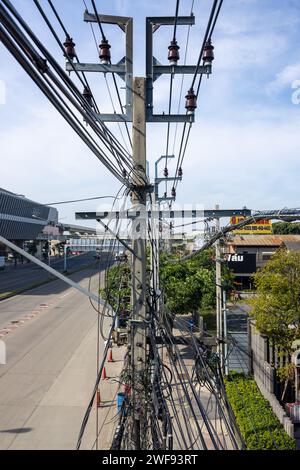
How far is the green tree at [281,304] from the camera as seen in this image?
10.6 m

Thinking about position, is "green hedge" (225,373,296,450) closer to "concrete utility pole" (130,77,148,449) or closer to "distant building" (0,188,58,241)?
"concrete utility pole" (130,77,148,449)

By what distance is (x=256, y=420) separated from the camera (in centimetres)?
831

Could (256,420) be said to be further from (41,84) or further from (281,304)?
(41,84)

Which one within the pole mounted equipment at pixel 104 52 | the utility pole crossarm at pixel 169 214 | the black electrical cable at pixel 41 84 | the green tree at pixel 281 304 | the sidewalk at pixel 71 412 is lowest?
the sidewalk at pixel 71 412

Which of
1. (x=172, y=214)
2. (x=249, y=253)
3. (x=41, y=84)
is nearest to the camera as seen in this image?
(x=41, y=84)

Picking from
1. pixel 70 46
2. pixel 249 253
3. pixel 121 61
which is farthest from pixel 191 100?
pixel 249 253

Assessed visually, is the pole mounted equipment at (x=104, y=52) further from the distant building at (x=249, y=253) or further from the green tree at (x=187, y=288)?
the distant building at (x=249, y=253)

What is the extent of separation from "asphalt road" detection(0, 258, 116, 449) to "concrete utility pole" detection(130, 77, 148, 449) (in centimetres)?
161

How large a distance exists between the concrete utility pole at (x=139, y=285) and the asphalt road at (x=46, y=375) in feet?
5.27

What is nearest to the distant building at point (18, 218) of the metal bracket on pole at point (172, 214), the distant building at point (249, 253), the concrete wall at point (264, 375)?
the distant building at point (249, 253)

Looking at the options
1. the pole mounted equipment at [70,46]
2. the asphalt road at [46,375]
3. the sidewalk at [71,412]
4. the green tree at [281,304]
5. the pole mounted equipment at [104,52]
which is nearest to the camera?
the pole mounted equipment at [70,46]

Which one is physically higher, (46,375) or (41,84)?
(41,84)

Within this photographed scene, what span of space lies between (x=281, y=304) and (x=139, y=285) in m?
7.71
